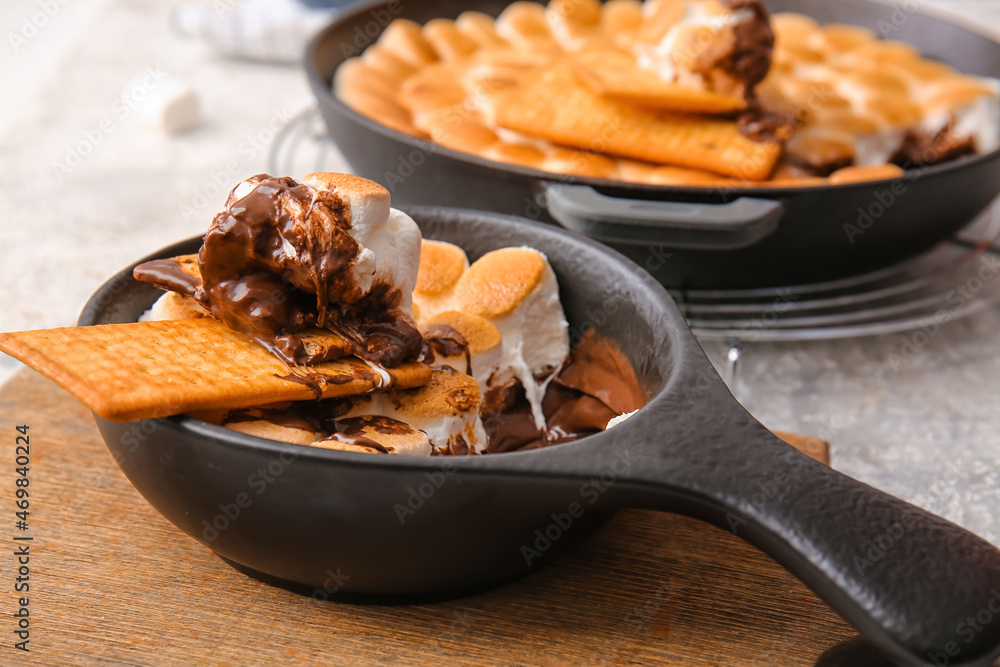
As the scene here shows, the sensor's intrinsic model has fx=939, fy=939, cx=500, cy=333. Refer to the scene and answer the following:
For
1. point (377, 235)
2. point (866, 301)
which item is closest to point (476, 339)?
point (377, 235)

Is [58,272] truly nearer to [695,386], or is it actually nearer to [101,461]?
[101,461]

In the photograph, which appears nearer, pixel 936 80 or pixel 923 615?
pixel 923 615

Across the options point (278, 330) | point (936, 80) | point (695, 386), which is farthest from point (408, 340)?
point (936, 80)

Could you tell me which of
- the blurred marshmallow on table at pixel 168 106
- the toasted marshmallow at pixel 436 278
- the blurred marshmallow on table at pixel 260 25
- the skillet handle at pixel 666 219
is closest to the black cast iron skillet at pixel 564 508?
the toasted marshmallow at pixel 436 278

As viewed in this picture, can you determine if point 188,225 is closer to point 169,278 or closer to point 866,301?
point 169,278

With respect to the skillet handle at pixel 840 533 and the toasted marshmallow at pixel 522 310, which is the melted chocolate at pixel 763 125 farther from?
the skillet handle at pixel 840 533

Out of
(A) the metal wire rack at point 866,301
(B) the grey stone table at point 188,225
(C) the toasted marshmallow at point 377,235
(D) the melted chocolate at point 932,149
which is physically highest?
(C) the toasted marshmallow at point 377,235
